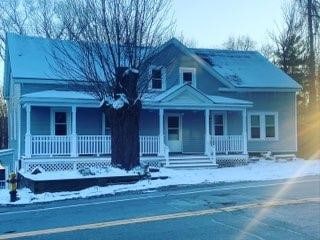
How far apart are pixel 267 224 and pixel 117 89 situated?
1235cm

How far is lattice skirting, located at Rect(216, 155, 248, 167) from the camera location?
27.2 metres

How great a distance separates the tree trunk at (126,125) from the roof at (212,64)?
17.0ft

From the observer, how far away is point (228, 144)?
27.8 m

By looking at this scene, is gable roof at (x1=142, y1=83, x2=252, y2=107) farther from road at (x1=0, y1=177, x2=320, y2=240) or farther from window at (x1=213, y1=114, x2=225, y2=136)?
road at (x1=0, y1=177, x2=320, y2=240)

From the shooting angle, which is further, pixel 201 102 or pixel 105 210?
pixel 201 102

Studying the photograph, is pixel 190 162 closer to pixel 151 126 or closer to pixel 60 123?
pixel 151 126

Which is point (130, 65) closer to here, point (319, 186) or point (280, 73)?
point (319, 186)

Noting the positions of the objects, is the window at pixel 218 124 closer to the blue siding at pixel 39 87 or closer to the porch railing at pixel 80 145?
the porch railing at pixel 80 145

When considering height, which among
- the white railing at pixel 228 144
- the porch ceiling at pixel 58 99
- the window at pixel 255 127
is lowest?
the white railing at pixel 228 144

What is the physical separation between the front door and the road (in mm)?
14521

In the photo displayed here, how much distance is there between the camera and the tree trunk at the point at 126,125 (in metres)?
20.8

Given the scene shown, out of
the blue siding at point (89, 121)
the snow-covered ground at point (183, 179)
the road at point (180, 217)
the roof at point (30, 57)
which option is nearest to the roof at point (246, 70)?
the blue siding at point (89, 121)

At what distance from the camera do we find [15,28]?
51.2m

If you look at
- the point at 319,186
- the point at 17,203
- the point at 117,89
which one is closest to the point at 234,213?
the point at 319,186
